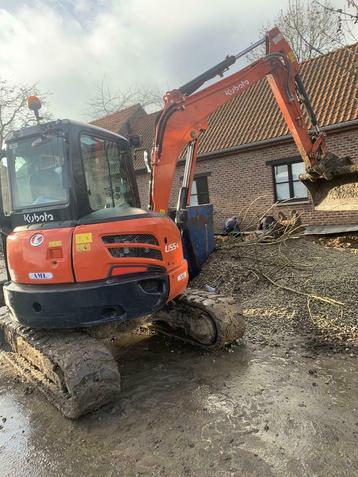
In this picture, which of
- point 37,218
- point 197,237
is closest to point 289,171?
point 197,237

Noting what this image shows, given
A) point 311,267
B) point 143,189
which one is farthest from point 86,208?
point 143,189

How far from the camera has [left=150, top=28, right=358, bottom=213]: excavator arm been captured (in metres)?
5.69

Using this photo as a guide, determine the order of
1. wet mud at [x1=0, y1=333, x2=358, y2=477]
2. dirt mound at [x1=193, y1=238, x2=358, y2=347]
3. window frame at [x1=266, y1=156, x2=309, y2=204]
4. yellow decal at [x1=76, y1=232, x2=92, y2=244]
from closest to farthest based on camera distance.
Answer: wet mud at [x1=0, y1=333, x2=358, y2=477] < yellow decal at [x1=76, y1=232, x2=92, y2=244] < dirt mound at [x1=193, y1=238, x2=358, y2=347] < window frame at [x1=266, y1=156, x2=309, y2=204]

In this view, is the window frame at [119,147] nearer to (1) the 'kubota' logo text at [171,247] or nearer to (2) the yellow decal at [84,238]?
(2) the yellow decal at [84,238]

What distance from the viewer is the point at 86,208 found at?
396cm

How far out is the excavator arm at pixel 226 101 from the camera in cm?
569

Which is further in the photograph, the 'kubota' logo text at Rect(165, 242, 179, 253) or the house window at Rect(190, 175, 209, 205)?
the house window at Rect(190, 175, 209, 205)

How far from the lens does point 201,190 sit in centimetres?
1673

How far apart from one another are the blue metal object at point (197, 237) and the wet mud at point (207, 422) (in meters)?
3.42

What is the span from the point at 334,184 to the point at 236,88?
2.15m

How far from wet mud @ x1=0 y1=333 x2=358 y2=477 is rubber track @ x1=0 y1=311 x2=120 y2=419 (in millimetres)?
151

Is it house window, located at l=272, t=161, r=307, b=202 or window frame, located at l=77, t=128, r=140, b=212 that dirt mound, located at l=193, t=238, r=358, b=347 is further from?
house window, located at l=272, t=161, r=307, b=202

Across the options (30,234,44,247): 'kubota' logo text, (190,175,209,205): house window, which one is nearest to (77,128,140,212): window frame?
(30,234,44,247): 'kubota' logo text

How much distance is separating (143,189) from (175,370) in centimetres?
1482
